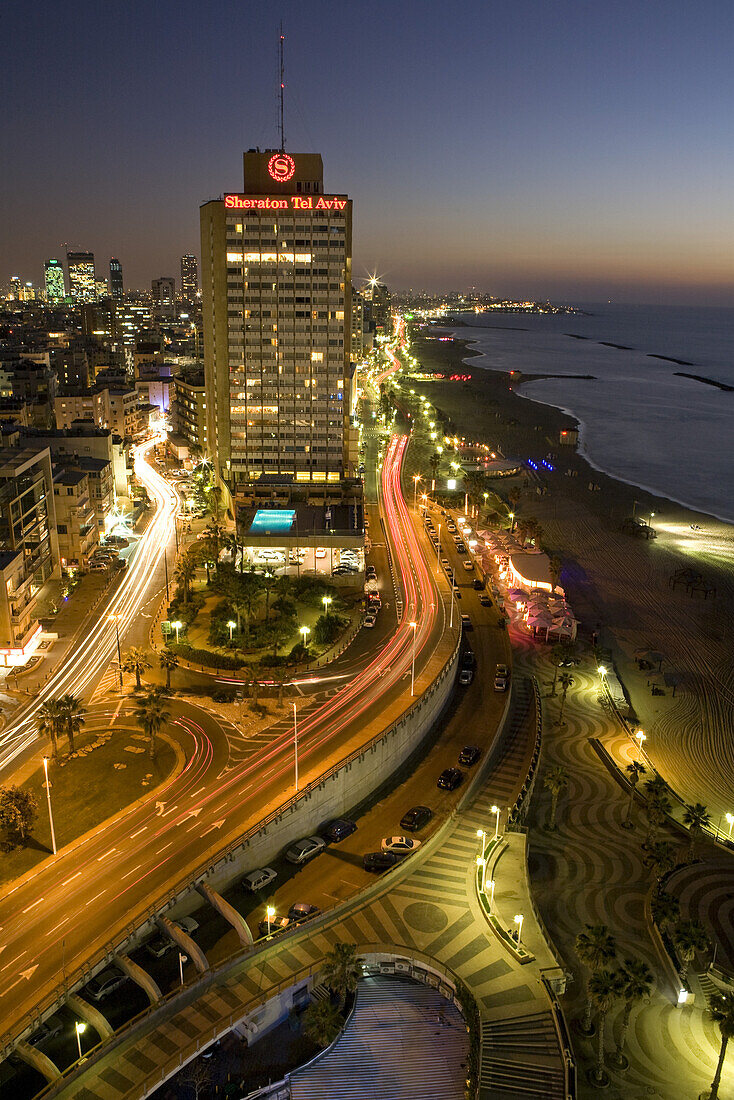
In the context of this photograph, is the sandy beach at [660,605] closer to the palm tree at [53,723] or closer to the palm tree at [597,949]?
the palm tree at [597,949]

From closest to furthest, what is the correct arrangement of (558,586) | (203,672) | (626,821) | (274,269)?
(626,821), (203,672), (558,586), (274,269)

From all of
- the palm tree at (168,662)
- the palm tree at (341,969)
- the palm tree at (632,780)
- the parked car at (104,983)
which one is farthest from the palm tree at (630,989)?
the palm tree at (168,662)

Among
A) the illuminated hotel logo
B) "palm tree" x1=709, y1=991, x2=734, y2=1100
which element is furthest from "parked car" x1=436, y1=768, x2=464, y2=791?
the illuminated hotel logo

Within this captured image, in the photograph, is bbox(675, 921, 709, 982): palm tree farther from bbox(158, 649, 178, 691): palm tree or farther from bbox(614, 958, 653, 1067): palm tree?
bbox(158, 649, 178, 691): palm tree

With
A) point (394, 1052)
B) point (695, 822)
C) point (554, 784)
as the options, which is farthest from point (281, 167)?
point (394, 1052)

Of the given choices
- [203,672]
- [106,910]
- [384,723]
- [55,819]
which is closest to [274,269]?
[203,672]

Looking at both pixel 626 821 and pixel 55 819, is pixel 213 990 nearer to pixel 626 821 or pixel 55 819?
pixel 55 819
